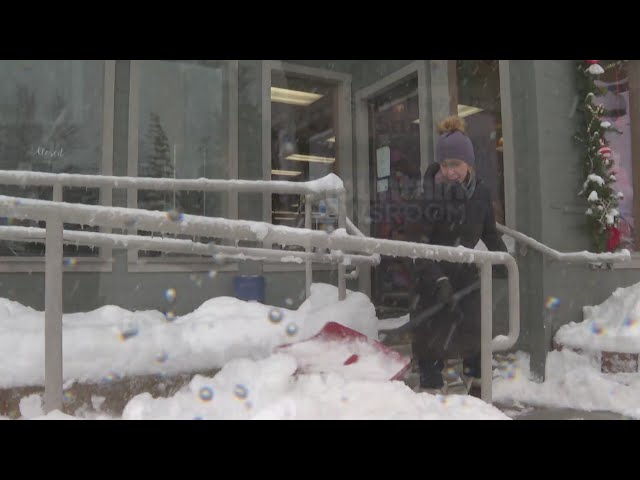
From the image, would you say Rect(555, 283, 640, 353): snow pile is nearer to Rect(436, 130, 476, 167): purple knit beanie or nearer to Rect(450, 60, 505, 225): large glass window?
Rect(450, 60, 505, 225): large glass window

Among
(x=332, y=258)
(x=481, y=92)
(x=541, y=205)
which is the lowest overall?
(x=332, y=258)

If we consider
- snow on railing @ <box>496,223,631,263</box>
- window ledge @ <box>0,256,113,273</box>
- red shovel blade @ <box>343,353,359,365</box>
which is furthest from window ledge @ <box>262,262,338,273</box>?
red shovel blade @ <box>343,353,359,365</box>

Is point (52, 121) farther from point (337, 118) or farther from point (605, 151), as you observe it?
point (605, 151)

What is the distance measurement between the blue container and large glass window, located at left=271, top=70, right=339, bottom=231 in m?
0.78

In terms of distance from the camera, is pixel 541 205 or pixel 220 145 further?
pixel 220 145

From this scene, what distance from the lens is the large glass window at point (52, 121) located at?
191 inches

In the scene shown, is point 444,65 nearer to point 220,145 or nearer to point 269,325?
point 220,145

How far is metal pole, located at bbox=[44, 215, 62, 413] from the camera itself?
1.47 meters

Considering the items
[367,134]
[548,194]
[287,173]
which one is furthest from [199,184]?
[367,134]

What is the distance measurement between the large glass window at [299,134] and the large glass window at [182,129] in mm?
669

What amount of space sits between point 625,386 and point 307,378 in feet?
9.90

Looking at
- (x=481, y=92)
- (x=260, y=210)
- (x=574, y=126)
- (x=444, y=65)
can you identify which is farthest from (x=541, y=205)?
(x=260, y=210)

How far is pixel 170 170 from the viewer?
5367mm

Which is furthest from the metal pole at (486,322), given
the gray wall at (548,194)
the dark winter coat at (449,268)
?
the gray wall at (548,194)
